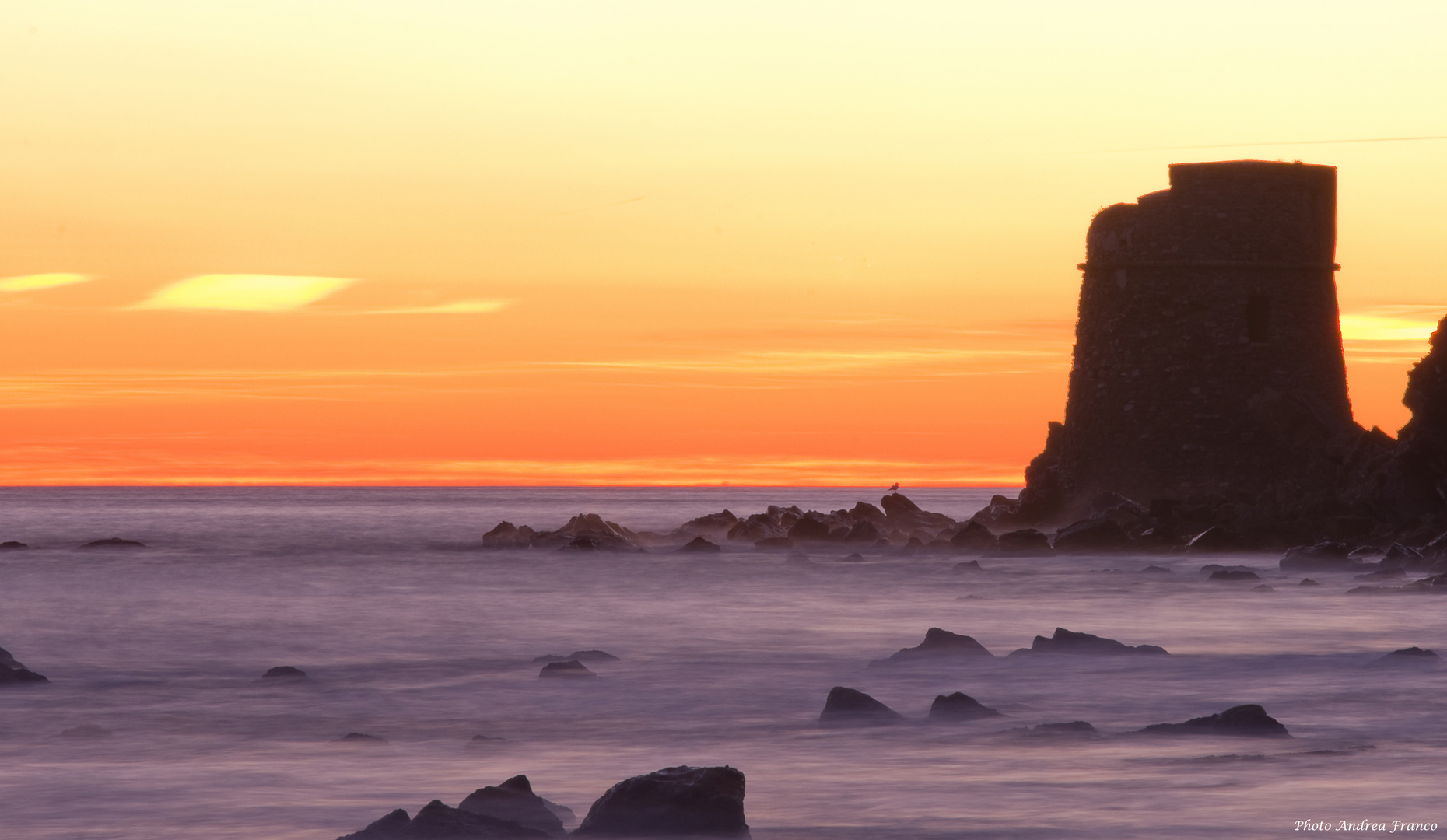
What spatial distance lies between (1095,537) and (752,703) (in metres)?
14.4

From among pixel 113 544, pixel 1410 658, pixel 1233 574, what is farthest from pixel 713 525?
pixel 1410 658

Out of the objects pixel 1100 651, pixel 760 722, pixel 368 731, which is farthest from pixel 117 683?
pixel 1100 651

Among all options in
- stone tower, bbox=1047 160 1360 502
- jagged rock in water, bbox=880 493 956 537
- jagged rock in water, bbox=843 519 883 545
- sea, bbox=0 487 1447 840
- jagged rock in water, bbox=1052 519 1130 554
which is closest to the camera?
sea, bbox=0 487 1447 840

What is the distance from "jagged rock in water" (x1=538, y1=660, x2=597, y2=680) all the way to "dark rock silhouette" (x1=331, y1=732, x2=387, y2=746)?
2.65m

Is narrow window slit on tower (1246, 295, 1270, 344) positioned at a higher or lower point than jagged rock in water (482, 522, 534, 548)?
higher

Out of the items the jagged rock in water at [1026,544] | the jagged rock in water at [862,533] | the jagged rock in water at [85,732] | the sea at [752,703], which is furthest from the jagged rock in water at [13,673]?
the jagged rock in water at [862,533]

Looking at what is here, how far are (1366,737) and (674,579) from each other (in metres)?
14.8

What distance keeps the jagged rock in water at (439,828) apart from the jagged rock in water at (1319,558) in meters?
16.3

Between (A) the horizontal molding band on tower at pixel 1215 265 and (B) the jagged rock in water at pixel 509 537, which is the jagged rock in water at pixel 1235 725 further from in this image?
(B) the jagged rock in water at pixel 509 537

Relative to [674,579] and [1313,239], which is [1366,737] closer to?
[674,579]

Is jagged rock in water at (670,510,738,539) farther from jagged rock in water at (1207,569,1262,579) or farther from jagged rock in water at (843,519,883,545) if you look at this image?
jagged rock in water at (1207,569,1262,579)

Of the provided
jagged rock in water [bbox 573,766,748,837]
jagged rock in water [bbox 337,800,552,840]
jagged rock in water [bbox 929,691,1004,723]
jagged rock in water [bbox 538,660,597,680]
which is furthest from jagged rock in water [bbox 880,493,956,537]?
jagged rock in water [bbox 337,800,552,840]

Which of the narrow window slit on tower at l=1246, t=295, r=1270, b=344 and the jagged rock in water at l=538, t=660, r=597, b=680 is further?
the narrow window slit on tower at l=1246, t=295, r=1270, b=344

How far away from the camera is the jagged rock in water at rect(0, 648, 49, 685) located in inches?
423
